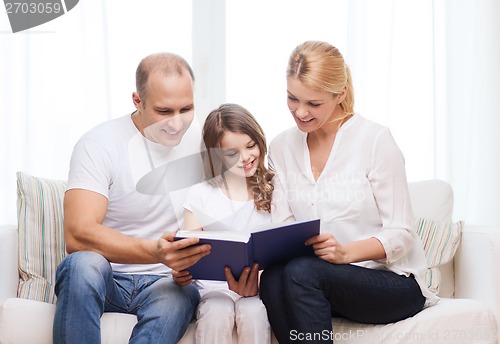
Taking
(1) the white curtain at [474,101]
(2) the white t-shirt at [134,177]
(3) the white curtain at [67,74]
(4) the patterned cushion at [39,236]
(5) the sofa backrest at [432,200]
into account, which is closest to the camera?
(2) the white t-shirt at [134,177]

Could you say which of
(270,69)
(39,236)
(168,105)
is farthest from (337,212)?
(270,69)

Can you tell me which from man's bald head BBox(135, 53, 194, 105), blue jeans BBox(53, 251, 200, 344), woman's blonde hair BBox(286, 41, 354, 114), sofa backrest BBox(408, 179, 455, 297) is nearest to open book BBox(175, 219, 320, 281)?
blue jeans BBox(53, 251, 200, 344)

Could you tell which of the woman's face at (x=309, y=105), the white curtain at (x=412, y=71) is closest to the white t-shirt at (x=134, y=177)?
the woman's face at (x=309, y=105)

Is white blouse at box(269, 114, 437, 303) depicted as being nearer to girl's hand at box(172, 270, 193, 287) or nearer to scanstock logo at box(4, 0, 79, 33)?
girl's hand at box(172, 270, 193, 287)

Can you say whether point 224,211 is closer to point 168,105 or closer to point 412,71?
point 168,105

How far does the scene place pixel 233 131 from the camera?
86.9 inches

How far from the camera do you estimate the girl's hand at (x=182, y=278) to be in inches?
76.3

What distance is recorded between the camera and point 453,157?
337 cm

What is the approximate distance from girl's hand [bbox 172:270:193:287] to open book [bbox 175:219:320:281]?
2cm

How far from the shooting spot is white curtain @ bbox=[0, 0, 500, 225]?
10.2ft

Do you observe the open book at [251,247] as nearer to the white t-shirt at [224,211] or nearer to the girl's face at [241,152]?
the white t-shirt at [224,211]

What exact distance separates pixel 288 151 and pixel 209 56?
1.15 m

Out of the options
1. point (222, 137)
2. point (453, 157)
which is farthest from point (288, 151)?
point (453, 157)

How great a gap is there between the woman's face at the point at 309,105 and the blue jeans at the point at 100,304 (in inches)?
22.8
